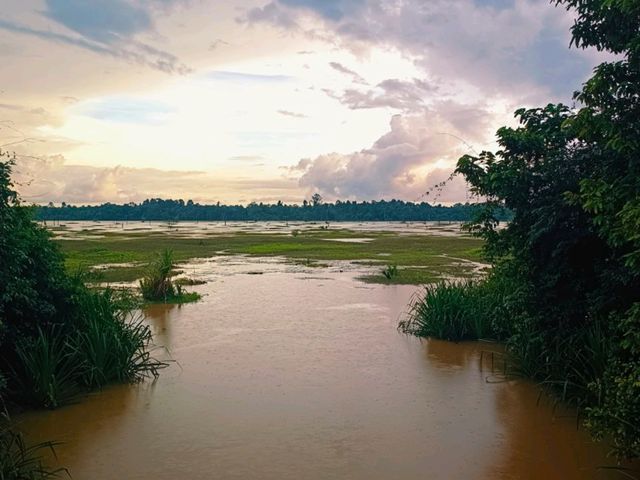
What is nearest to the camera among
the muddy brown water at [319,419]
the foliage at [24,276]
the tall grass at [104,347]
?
the muddy brown water at [319,419]

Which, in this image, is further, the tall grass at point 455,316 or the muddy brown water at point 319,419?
the tall grass at point 455,316

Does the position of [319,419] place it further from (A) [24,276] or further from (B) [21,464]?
(A) [24,276]

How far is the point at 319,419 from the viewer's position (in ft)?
25.4

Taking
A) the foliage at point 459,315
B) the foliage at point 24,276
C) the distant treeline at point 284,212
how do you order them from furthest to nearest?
the distant treeline at point 284,212
the foliage at point 459,315
the foliage at point 24,276

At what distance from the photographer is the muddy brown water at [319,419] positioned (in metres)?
6.36

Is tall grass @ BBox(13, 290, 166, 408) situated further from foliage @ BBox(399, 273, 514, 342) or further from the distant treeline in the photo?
the distant treeline

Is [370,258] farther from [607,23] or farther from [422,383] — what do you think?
[607,23]

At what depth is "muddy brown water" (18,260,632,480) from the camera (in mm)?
6359

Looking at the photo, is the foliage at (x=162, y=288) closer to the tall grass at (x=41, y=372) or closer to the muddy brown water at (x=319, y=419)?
the muddy brown water at (x=319, y=419)

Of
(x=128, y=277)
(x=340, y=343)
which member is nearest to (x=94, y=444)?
(x=340, y=343)

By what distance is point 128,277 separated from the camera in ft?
75.5

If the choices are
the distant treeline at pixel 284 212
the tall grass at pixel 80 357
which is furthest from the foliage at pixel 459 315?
the distant treeline at pixel 284 212

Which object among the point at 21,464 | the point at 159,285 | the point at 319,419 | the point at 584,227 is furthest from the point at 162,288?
the point at 584,227

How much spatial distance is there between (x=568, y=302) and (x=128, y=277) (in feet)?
59.9
